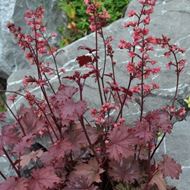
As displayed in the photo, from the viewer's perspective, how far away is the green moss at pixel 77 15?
4.59 meters

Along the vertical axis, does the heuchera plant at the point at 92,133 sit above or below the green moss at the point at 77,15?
below

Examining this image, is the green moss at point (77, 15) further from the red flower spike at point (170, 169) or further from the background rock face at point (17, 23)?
the red flower spike at point (170, 169)

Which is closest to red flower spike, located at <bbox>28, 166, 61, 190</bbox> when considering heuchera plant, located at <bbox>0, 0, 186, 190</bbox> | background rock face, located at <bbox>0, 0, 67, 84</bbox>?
heuchera plant, located at <bbox>0, 0, 186, 190</bbox>

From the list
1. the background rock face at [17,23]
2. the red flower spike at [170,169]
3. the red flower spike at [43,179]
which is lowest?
the red flower spike at [170,169]

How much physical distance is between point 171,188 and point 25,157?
80 cm

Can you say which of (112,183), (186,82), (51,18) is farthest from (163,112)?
(51,18)

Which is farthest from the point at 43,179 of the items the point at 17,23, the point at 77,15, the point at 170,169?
the point at 77,15

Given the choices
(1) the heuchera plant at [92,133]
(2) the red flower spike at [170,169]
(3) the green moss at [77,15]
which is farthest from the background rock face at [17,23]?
(2) the red flower spike at [170,169]

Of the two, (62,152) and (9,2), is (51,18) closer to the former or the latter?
(9,2)

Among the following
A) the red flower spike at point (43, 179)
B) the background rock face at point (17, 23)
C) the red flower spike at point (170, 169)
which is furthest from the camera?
the background rock face at point (17, 23)

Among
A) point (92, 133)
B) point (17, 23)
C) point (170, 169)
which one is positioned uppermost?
point (17, 23)

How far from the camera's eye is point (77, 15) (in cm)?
474

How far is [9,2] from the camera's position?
15.4 feet

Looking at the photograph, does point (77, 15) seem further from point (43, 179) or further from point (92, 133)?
point (43, 179)
